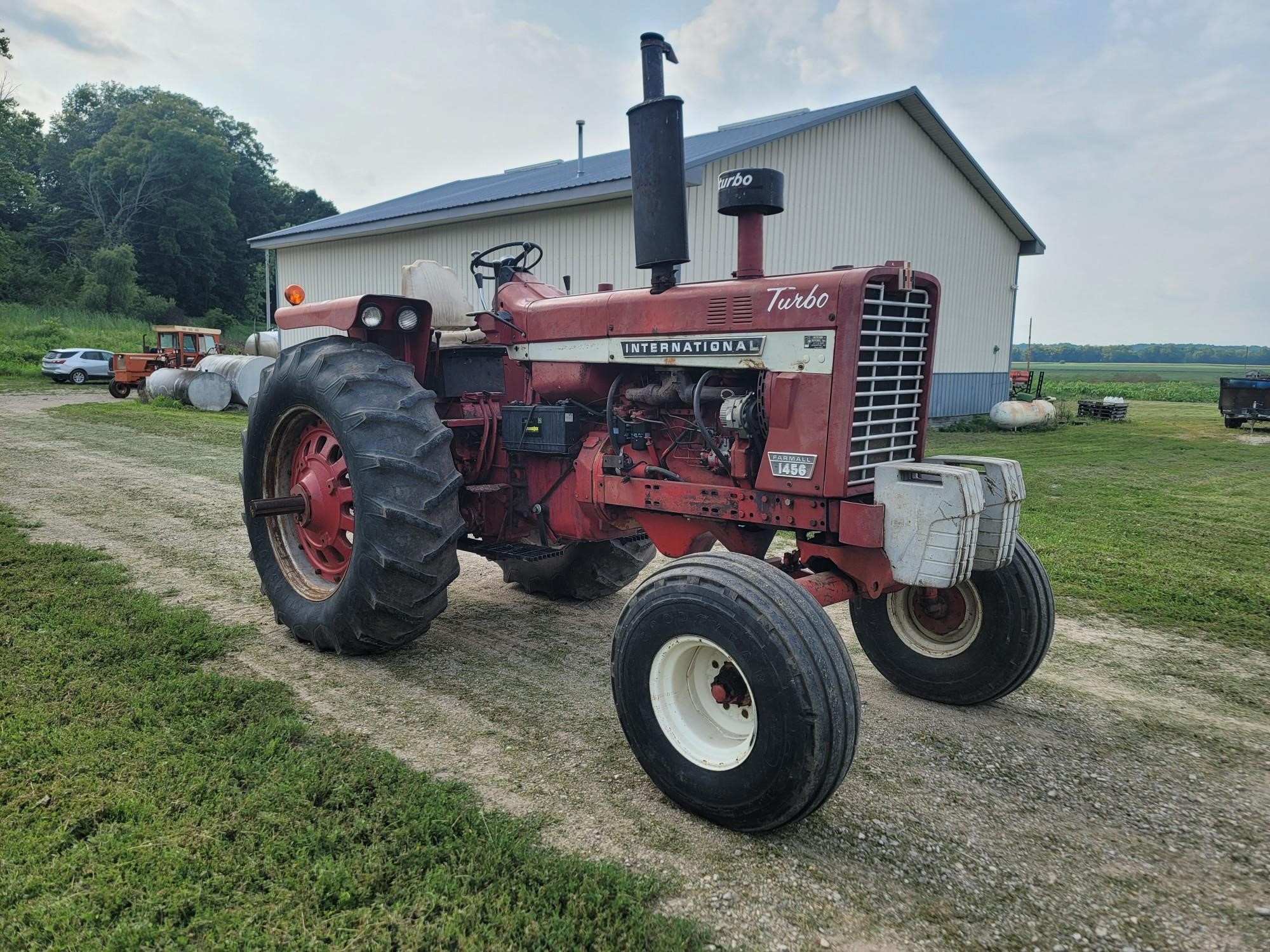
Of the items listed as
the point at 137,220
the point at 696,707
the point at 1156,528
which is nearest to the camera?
the point at 696,707

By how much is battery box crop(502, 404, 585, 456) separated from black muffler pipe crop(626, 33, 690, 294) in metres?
0.92

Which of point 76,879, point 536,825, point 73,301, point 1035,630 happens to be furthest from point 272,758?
point 73,301

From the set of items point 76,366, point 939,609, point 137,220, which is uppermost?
point 137,220

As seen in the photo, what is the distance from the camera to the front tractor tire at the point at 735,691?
2705 mm

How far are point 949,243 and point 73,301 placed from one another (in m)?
40.6

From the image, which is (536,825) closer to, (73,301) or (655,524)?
(655,524)

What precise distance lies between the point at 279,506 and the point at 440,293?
1.55 metres

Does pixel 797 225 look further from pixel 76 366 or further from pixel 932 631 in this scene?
pixel 76 366

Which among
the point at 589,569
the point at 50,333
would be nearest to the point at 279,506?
the point at 589,569

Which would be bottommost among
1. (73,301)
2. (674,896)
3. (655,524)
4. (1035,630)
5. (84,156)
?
(674,896)

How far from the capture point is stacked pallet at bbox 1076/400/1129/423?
20.8 metres

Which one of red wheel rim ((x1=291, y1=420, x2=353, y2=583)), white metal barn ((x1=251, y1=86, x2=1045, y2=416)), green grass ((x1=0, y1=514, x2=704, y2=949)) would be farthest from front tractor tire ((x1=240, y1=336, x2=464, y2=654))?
white metal barn ((x1=251, y1=86, x2=1045, y2=416))

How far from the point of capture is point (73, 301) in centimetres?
4147

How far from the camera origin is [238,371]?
19.2 meters
